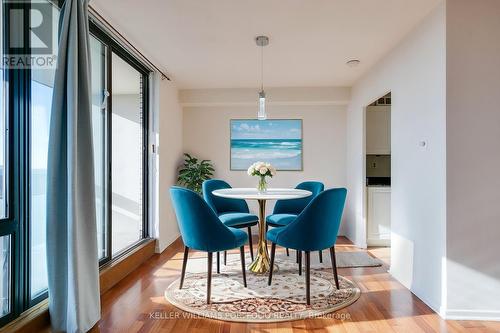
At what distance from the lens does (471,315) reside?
2.32m

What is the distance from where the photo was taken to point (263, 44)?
317cm

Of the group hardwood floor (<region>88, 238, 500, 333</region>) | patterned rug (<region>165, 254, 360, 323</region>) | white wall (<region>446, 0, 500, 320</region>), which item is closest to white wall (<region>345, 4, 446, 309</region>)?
white wall (<region>446, 0, 500, 320</region>)

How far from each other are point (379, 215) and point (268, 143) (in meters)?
2.04

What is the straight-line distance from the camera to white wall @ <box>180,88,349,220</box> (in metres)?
5.02

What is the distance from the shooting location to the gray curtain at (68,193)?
198cm

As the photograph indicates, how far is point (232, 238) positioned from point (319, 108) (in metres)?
3.25

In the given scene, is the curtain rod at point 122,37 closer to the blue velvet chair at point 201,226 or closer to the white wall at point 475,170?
the blue velvet chair at point 201,226

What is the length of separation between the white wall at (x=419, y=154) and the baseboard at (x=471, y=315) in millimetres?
101

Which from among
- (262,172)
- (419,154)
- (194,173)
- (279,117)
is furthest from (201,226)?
(279,117)

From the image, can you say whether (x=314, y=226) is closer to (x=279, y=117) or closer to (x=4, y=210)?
(x=4, y=210)

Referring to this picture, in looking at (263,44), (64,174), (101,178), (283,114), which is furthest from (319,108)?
(64,174)

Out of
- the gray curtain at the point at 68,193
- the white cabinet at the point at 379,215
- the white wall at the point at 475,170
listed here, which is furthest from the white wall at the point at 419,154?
the gray curtain at the point at 68,193

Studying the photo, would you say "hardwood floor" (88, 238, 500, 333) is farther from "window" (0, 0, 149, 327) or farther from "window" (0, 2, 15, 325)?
"window" (0, 2, 15, 325)

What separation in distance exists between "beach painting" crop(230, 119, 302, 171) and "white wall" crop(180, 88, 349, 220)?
0.09m
